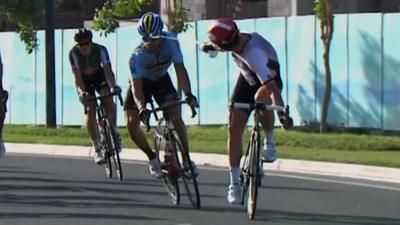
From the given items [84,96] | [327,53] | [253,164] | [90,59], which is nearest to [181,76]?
[253,164]

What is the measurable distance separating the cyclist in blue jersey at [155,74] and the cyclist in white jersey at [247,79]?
623 millimetres

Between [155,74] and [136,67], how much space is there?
278mm

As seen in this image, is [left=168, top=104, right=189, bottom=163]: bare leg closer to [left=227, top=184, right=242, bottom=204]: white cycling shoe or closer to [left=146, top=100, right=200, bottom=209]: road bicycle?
[left=146, top=100, right=200, bottom=209]: road bicycle

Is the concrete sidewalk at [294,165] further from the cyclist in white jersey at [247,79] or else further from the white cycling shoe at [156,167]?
the cyclist in white jersey at [247,79]

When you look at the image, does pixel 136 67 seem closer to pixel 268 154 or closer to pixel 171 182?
pixel 171 182

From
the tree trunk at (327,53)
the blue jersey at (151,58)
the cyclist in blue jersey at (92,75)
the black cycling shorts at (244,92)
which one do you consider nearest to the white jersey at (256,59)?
the black cycling shorts at (244,92)

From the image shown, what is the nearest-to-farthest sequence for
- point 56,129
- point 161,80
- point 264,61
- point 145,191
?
point 264,61
point 161,80
point 145,191
point 56,129

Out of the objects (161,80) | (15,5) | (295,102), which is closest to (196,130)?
(295,102)

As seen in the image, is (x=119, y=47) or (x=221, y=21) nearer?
(x=221, y=21)

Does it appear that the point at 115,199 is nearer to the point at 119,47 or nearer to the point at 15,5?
the point at 119,47

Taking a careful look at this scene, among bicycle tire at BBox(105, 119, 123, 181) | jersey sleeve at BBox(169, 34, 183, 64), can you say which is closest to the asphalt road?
bicycle tire at BBox(105, 119, 123, 181)

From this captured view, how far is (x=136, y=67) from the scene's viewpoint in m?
11.2

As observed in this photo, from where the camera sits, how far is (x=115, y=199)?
11898 millimetres

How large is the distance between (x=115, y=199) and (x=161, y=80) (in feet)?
5.21
